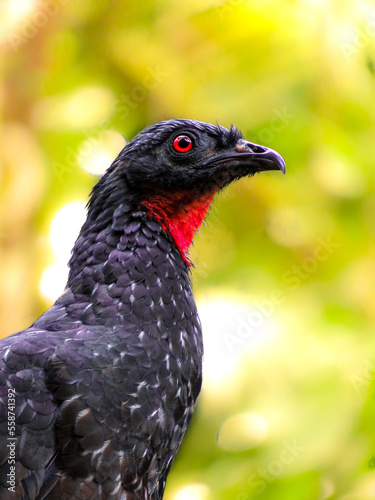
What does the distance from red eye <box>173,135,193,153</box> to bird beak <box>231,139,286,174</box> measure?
8.4 inches

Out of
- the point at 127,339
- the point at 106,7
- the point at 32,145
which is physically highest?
the point at 106,7

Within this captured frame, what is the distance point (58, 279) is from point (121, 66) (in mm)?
1662

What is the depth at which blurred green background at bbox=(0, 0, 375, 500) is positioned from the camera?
12.8ft

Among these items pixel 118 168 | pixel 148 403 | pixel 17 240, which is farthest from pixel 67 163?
pixel 148 403

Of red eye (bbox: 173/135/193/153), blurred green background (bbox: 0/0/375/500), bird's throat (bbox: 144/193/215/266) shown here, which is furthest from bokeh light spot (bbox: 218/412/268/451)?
red eye (bbox: 173/135/193/153)

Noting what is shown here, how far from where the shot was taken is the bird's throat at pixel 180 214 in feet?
8.65

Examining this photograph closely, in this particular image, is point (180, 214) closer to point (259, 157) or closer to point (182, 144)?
point (182, 144)

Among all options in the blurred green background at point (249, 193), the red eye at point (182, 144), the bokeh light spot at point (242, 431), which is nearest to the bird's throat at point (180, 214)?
the red eye at point (182, 144)

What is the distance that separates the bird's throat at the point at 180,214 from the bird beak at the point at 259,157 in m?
0.23

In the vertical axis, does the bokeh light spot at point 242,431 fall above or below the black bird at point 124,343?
below

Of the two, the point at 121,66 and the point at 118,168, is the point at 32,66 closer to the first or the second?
the point at 121,66

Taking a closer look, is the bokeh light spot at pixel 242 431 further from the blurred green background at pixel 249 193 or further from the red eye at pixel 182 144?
the red eye at pixel 182 144

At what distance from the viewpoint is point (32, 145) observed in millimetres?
4238

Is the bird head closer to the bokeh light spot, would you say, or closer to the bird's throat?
the bird's throat
